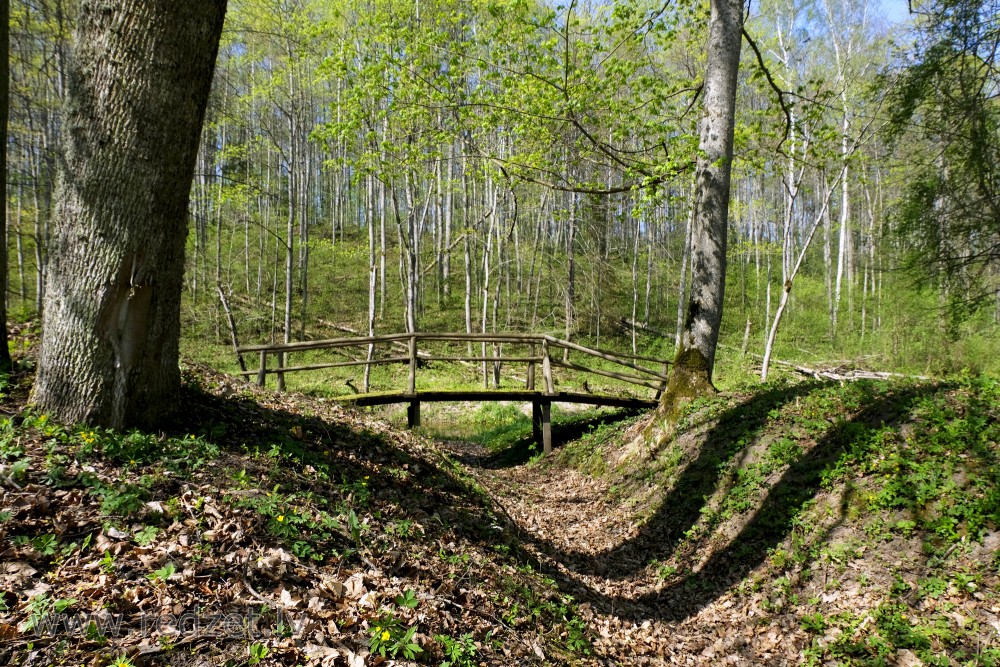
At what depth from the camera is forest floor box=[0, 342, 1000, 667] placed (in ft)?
9.34

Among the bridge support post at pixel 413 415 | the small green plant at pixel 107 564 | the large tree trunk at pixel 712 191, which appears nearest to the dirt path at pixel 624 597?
the large tree trunk at pixel 712 191

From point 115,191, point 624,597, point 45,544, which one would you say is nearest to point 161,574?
point 45,544

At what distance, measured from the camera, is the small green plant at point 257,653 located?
258 cm

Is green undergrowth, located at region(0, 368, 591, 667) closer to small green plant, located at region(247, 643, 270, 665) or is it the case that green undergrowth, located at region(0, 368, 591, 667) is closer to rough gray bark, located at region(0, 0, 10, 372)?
small green plant, located at region(247, 643, 270, 665)

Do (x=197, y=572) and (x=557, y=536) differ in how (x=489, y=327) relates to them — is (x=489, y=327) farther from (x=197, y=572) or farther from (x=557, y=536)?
(x=197, y=572)

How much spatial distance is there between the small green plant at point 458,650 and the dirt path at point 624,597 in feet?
3.81

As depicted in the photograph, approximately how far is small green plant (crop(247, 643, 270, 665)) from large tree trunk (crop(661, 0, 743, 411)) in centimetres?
675

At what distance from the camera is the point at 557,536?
21.9ft

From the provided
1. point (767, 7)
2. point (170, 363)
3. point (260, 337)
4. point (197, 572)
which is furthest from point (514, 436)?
point (767, 7)

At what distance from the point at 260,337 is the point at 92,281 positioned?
1937cm

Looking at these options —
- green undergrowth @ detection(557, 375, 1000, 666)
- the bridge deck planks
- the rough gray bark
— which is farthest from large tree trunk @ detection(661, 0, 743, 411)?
the rough gray bark

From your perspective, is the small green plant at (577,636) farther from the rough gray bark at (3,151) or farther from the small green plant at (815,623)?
the rough gray bark at (3,151)

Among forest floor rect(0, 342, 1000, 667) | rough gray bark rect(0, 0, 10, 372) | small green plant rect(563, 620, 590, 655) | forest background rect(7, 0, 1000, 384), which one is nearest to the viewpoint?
forest floor rect(0, 342, 1000, 667)

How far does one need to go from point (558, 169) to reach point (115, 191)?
6.87m
